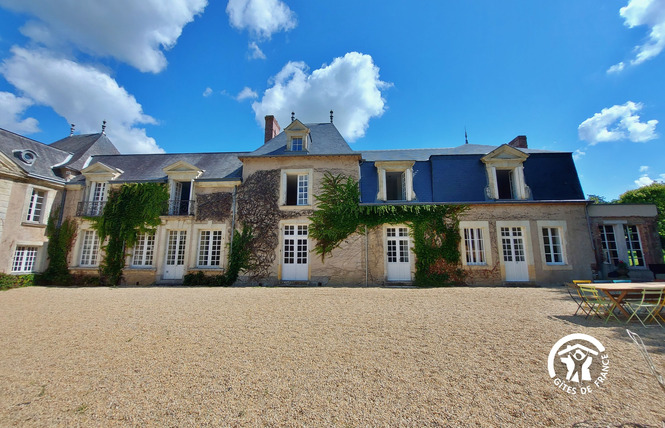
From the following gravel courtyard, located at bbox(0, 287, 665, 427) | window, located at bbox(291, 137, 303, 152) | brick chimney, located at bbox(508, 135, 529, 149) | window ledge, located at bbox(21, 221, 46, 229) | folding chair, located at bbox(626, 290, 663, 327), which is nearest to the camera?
gravel courtyard, located at bbox(0, 287, 665, 427)

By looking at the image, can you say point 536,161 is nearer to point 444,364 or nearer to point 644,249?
point 644,249

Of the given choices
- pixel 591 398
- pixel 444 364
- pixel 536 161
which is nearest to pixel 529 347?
pixel 591 398

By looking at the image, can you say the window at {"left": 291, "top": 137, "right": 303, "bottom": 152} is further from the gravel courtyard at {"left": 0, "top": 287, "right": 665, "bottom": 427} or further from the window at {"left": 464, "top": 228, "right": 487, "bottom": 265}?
the gravel courtyard at {"left": 0, "top": 287, "right": 665, "bottom": 427}

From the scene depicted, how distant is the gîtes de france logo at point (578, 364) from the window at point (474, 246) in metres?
7.15

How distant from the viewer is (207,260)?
12.0 metres

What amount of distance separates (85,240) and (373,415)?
51.6ft

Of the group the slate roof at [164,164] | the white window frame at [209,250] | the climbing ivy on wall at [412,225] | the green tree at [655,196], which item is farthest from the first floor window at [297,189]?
the green tree at [655,196]

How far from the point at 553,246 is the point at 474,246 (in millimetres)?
3151

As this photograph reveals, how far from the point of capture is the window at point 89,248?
41.1 feet

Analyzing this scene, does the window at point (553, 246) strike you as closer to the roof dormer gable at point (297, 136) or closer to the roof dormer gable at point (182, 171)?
the roof dormer gable at point (297, 136)

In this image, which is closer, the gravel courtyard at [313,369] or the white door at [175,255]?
the gravel courtyard at [313,369]

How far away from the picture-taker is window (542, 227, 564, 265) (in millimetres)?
10969

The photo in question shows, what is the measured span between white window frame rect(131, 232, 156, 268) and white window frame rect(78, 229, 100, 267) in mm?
1872

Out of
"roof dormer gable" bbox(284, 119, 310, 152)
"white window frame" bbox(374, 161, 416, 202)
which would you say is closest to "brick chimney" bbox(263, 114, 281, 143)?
"roof dormer gable" bbox(284, 119, 310, 152)
